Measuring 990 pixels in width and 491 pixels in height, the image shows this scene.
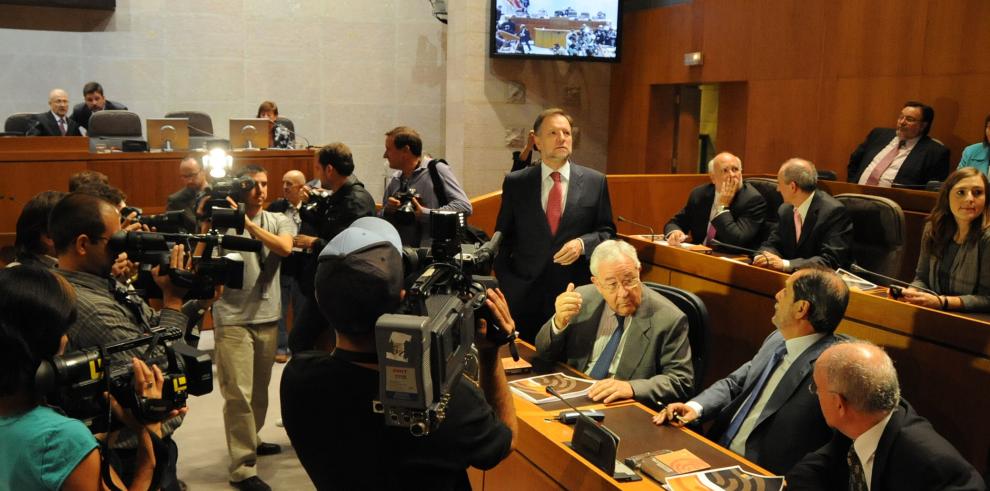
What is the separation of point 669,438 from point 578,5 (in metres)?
7.67

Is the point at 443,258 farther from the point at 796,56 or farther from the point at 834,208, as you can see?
the point at 796,56

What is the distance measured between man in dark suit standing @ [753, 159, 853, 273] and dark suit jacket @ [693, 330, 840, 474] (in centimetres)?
165

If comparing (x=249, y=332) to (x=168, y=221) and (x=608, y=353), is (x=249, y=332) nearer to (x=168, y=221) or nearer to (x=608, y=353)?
(x=168, y=221)

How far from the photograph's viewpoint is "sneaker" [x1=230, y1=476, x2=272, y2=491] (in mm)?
3977

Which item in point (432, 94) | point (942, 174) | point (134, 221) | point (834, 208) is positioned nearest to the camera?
point (134, 221)

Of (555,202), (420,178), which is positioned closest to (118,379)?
(555,202)

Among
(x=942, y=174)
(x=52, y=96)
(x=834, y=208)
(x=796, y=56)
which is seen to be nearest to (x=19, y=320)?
(x=834, y=208)

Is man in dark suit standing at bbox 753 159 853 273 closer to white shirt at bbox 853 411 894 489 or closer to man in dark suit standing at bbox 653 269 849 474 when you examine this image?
man in dark suit standing at bbox 653 269 849 474

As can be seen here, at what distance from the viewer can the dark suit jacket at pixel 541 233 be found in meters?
4.16

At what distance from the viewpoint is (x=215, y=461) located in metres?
4.34

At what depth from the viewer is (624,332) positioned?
131 inches

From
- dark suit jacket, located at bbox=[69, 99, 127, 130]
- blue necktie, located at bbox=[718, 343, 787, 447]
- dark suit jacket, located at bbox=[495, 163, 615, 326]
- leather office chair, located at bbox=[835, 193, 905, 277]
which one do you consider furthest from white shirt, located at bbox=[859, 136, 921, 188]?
dark suit jacket, located at bbox=[69, 99, 127, 130]

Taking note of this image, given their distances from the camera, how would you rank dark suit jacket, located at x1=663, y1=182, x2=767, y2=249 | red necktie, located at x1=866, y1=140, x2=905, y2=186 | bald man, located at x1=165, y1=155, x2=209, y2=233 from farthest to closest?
red necktie, located at x1=866, y1=140, x2=905, y2=186, bald man, located at x1=165, y1=155, x2=209, y2=233, dark suit jacket, located at x1=663, y1=182, x2=767, y2=249

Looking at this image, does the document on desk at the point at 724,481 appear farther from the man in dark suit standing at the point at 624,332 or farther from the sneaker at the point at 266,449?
the sneaker at the point at 266,449
